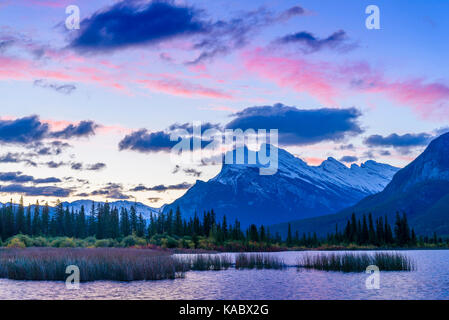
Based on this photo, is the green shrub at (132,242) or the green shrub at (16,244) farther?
the green shrub at (132,242)

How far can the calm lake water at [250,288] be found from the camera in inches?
1684

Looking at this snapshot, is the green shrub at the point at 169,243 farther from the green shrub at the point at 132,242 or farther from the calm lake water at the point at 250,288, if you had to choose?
the calm lake water at the point at 250,288

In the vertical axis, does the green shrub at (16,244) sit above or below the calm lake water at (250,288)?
above

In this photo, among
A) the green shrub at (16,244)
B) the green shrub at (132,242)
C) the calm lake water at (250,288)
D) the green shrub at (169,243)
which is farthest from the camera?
the green shrub at (169,243)

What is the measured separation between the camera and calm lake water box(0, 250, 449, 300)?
4278 centimetres

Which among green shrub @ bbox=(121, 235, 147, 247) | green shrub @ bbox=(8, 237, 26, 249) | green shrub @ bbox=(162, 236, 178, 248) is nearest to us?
green shrub @ bbox=(8, 237, 26, 249)

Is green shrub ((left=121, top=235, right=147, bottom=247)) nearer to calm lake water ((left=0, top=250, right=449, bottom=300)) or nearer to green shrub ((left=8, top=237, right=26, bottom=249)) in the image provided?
green shrub ((left=8, top=237, right=26, bottom=249))

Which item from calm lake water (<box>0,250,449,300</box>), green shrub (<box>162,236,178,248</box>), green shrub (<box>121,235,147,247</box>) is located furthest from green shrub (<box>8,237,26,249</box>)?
calm lake water (<box>0,250,449,300</box>)

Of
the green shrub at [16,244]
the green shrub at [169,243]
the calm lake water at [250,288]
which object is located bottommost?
the calm lake water at [250,288]

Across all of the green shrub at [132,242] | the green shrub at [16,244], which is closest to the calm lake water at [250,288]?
the green shrub at [16,244]

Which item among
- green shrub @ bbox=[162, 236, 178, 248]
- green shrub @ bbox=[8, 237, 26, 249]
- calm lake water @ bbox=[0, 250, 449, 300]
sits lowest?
calm lake water @ bbox=[0, 250, 449, 300]

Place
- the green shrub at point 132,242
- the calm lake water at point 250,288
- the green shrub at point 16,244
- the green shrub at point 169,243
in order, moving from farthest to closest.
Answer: the green shrub at point 169,243 → the green shrub at point 132,242 → the green shrub at point 16,244 → the calm lake water at point 250,288
